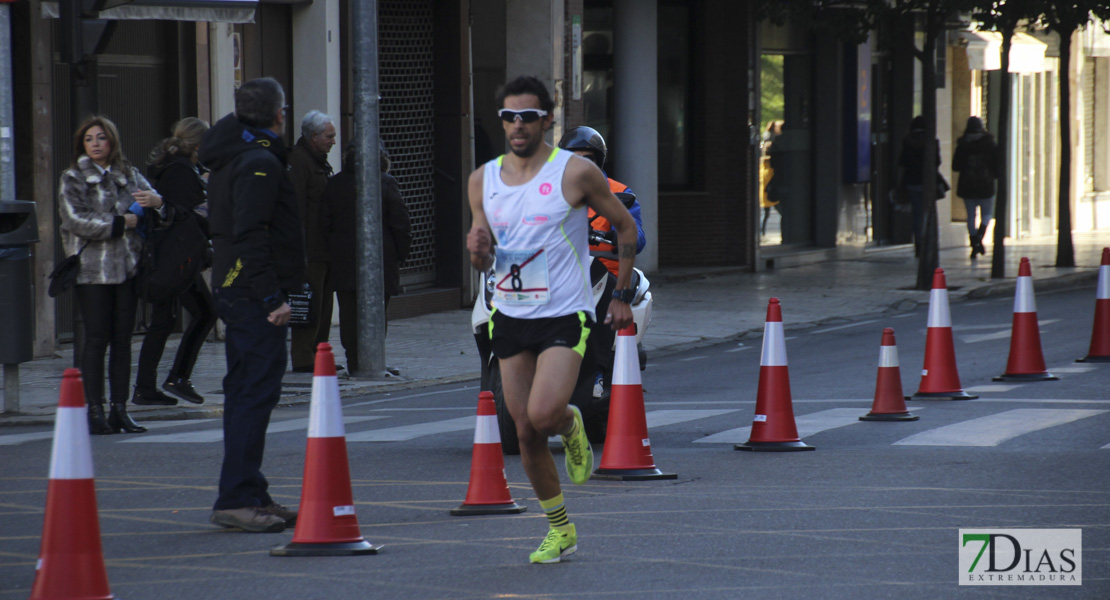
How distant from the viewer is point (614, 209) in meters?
6.07

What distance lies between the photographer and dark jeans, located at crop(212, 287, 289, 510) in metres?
6.52

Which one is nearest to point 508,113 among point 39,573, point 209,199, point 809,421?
point 209,199

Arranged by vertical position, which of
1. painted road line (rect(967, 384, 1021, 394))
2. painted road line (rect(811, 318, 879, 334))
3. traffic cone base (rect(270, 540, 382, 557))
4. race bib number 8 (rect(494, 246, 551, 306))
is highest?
race bib number 8 (rect(494, 246, 551, 306))

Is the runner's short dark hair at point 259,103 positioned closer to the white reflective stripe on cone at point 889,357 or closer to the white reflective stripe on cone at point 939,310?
the white reflective stripe on cone at point 889,357

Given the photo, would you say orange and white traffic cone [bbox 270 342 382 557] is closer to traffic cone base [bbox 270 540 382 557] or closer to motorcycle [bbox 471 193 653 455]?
traffic cone base [bbox 270 540 382 557]

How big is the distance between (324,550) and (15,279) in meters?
4.59

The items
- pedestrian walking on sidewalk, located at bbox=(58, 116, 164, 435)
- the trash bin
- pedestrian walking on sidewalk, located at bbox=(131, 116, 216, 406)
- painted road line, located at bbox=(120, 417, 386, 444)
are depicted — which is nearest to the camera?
painted road line, located at bbox=(120, 417, 386, 444)

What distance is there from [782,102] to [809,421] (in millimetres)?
14395

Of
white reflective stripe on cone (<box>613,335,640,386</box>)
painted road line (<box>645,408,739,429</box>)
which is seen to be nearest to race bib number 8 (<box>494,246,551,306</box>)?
white reflective stripe on cone (<box>613,335,640,386</box>)

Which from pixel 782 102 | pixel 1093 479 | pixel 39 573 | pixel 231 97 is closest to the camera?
pixel 39 573

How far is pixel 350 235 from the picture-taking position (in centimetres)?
1201

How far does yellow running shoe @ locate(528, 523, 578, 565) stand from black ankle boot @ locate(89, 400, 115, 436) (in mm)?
4156

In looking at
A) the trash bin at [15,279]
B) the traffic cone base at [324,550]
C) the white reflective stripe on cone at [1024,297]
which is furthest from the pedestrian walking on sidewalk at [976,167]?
the traffic cone base at [324,550]

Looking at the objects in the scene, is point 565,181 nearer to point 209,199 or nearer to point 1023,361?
point 209,199
